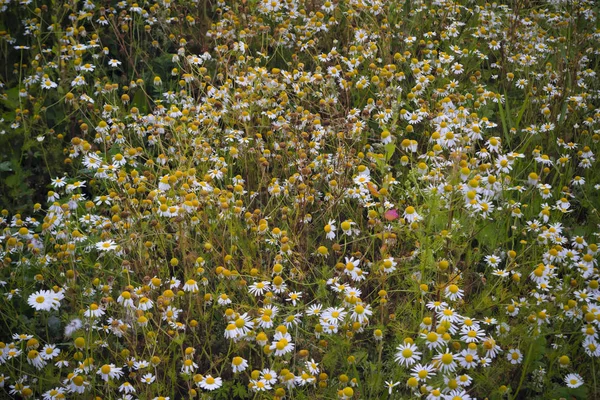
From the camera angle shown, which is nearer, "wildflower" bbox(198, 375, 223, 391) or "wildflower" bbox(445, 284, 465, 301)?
"wildflower" bbox(198, 375, 223, 391)

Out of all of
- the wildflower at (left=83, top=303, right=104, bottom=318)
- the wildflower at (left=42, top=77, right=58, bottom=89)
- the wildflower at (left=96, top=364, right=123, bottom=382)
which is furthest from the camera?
the wildflower at (left=42, top=77, right=58, bottom=89)

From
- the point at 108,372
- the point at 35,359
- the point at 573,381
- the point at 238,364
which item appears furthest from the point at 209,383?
the point at 573,381

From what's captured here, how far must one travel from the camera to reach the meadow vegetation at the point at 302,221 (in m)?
2.46

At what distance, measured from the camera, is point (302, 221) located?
123 inches

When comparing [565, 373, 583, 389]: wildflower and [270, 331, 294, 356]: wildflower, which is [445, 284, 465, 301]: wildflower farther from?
[270, 331, 294, 356]: wildflower

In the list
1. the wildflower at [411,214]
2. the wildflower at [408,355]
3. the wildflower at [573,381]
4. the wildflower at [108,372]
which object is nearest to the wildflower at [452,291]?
the wildflower at [408,355]

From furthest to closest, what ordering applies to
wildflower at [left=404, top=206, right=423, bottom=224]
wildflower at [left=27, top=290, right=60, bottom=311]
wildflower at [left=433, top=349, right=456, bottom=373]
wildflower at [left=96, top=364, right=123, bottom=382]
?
wildflower at [left=404, top=206, right=423, bottom=224]
wildflower at [left=27, top=290, right=60, bottom=311]
wildflower at [left=96, top=364, right=123, bottom=382]
wildflower at [left=433, top=349, right=456, bottom=373]

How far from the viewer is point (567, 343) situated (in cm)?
258

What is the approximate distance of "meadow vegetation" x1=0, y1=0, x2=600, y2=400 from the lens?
2.46 m

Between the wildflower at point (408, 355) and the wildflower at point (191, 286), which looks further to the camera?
the wildflower at point (191, 286)

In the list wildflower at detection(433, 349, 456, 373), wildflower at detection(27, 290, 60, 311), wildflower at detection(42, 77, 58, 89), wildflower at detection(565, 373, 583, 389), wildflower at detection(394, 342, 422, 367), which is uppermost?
wildflower at detection(42, 77, 58, 89)

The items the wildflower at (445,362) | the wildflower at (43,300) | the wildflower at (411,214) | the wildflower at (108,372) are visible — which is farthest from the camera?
the wildflower at (411,214)

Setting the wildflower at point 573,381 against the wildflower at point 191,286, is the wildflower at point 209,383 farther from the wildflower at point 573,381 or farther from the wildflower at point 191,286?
the wildflower at point 573,381

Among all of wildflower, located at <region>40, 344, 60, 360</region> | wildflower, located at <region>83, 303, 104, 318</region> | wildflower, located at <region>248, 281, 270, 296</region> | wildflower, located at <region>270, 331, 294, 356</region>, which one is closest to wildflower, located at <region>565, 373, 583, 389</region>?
wildflower, located at <region>270, 331, 294, 356</region>
